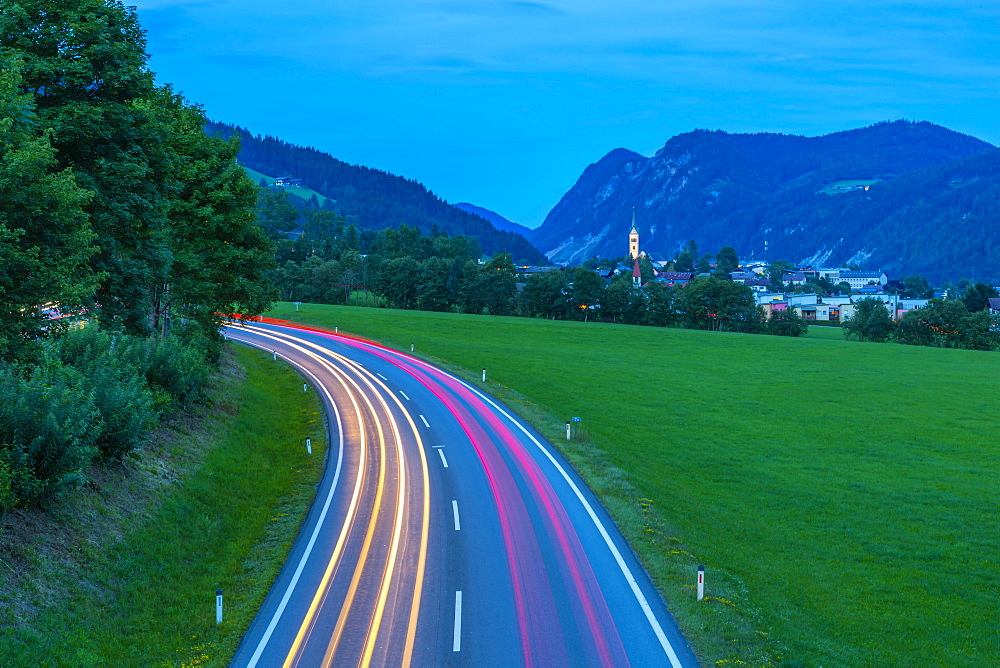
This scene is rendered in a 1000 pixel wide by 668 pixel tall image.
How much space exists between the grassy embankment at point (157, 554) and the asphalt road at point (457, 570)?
1085 millimetres

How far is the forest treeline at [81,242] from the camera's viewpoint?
18844mm

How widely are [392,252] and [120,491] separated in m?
139

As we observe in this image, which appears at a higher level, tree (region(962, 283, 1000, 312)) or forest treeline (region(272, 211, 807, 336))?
tree (region(962, 283, 1000, 312))

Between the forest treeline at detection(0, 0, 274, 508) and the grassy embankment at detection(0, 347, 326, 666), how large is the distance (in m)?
1.37

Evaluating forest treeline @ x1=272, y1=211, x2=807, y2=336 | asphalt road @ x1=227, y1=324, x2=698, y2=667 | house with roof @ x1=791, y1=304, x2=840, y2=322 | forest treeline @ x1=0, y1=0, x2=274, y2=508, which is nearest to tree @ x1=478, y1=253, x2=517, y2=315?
forest treeline @ x1=272, y1=211, x2=807, y2=336

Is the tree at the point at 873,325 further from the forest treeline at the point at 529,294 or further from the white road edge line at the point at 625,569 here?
the white road edge line at the point at 625,569

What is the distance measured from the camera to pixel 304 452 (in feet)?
114

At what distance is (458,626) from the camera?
17.7 metres

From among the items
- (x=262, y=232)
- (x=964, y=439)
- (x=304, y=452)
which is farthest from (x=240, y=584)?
(x=964, y=439)

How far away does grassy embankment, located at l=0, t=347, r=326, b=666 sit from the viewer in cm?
1595

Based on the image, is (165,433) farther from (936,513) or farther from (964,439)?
(964,439)

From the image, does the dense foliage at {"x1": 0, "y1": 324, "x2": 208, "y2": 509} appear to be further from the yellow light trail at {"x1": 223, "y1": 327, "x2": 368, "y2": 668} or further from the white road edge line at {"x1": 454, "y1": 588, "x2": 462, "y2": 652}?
the white road edge line at {"x1": 454, "y1": 588, "x2": 462, "y2": 652}

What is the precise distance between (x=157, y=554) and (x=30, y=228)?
10192mm

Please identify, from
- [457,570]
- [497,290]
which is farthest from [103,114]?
[497,290]
